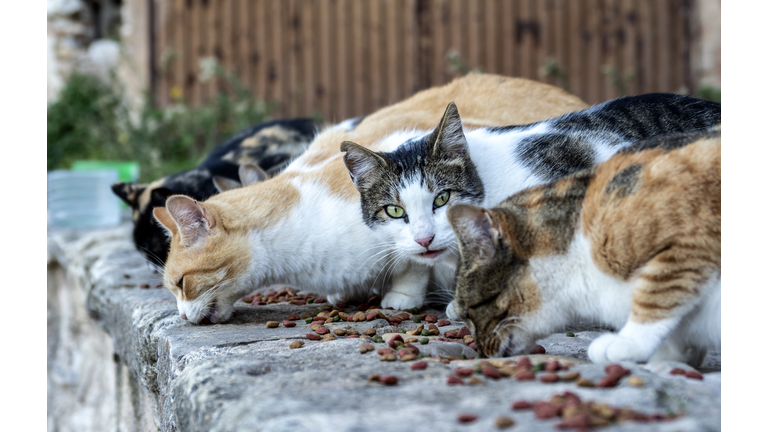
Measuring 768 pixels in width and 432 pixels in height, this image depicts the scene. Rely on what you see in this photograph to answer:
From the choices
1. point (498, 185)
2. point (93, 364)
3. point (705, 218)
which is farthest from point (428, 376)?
point (93, 364)

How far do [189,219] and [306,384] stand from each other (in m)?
1.07

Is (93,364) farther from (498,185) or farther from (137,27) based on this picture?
(137,27)

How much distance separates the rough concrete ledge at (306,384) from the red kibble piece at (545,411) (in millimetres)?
13

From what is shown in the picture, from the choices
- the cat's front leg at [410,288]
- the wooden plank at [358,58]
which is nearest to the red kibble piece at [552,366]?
the cat's front leg at [410,288]

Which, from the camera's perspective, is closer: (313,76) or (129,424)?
(129,424)

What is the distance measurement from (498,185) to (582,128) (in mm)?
427

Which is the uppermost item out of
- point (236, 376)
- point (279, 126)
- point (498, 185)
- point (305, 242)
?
point (279, 126)

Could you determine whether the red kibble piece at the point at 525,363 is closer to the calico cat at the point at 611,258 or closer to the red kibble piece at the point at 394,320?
the calico cat at the point at 611,258

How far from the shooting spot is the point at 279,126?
4941 mm

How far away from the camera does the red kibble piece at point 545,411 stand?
129 cm

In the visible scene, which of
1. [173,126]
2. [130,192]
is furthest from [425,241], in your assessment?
[173,126]

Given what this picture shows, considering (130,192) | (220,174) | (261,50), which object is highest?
(261,50)

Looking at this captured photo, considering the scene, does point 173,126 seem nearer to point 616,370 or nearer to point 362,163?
point 362,163

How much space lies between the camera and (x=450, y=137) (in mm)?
2344
